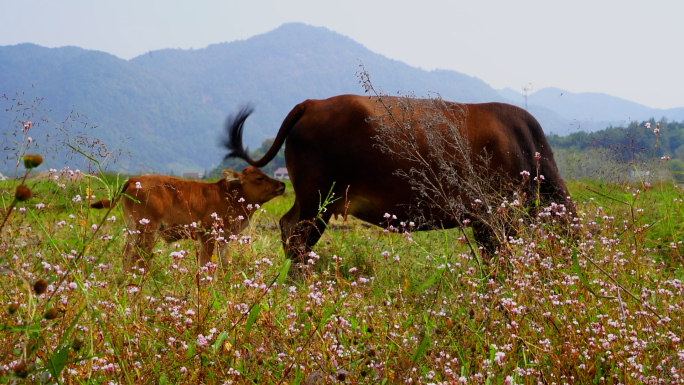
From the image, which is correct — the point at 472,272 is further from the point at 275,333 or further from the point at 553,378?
the point at 275,333

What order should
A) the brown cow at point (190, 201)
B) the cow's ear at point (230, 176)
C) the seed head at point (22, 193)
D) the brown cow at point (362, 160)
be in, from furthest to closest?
the cow's ear at point (230, 176), the brown cow at point (362, 160), the brown cow at point (190, 201), the seed head at point (22, 193)

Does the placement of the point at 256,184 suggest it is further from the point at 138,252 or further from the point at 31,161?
the point at 31,161

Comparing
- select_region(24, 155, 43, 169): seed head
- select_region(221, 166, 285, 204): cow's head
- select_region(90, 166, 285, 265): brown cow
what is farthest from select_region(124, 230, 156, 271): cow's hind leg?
select_region(24, 155, 43, 169): seed head

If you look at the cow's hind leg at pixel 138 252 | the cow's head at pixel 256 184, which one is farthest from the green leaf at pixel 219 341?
the cow's head at pixel 256 184

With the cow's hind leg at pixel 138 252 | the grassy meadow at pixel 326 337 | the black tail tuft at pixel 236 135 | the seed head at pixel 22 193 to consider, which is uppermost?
the seed head at pixel 22 193

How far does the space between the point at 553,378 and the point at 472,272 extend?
3.50ft

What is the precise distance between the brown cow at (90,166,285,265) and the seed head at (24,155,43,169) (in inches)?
145

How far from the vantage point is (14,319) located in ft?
8.97

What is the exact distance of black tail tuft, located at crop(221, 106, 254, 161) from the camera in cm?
647

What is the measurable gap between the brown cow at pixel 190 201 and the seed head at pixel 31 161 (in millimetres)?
3670

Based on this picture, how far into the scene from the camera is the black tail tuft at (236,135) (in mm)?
6469

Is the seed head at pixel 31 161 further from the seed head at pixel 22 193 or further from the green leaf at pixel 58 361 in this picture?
the green leaf at pixel 58 361

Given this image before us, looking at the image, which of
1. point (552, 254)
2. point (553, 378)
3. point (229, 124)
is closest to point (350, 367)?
point (553, 378)

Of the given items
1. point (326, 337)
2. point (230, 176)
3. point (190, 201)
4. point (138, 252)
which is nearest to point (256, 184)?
point (230, 176)
